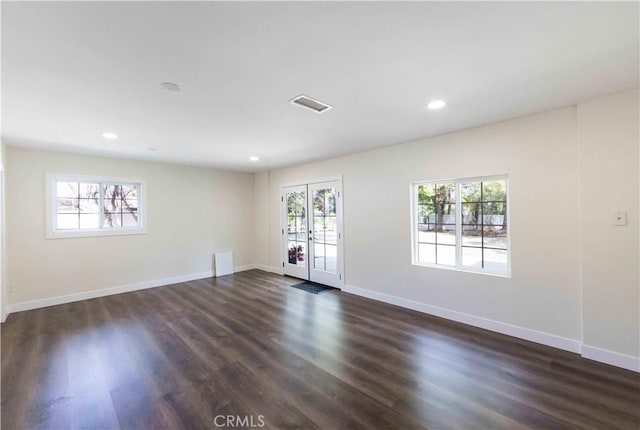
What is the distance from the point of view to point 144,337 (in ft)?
10.6

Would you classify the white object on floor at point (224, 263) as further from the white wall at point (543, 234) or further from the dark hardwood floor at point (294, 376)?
the white wall at point (543, 234)

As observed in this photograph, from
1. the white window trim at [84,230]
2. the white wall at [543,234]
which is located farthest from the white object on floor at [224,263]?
the white wall at [543,234]

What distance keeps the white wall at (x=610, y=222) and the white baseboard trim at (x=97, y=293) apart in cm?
629

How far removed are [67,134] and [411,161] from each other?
15.1 ft

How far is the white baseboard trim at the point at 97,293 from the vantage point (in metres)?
4.16

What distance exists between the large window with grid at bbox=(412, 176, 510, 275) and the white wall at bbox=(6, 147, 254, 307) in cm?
440

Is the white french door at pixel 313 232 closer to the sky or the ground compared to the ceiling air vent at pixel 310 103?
closer to the ground

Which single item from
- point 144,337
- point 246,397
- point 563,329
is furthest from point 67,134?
point 563,329

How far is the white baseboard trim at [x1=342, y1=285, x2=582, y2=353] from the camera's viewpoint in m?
2.83

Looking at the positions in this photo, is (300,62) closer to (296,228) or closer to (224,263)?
(296,228)

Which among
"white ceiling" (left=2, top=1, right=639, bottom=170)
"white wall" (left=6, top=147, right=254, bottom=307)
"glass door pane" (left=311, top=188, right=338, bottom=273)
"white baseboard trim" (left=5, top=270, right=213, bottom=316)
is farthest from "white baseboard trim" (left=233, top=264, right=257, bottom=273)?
"white ceiling" (left=2, top=1, right=639, bottom=170)

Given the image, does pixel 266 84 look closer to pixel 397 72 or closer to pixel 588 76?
pixel 397 72

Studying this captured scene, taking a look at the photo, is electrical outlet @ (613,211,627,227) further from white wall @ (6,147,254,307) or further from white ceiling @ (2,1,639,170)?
white wall @ (6,147,254,307)

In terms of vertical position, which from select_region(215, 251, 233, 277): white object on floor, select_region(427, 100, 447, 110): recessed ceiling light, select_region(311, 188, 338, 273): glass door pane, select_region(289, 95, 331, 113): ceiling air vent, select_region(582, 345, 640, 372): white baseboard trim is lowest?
select_region(582, 345, 640, 372): white baseboard trim
